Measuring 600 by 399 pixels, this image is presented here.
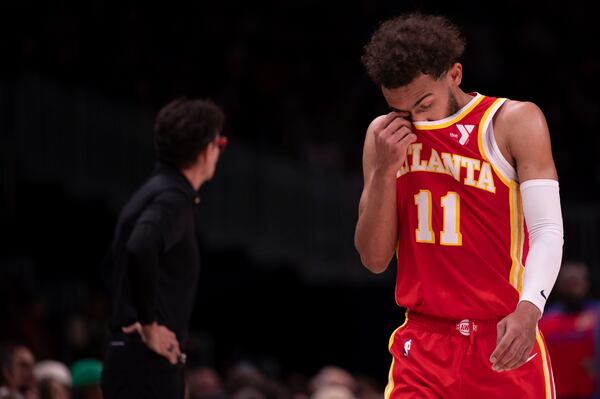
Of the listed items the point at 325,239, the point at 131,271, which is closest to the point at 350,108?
the point at 325,239

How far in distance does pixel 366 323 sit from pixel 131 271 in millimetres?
10091

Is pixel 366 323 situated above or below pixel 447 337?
below

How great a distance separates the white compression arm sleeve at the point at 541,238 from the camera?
12.6 ft

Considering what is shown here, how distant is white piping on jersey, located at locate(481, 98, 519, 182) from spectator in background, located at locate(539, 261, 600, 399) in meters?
6.02

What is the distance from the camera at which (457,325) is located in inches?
161

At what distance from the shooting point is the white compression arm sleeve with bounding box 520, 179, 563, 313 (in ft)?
12.6

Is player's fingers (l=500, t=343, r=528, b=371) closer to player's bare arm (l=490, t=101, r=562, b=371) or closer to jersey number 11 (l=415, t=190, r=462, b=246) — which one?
player's bare arm (l=490, t=101, r=562, b=371)

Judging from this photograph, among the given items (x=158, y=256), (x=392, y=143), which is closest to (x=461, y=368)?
(x=392, y=143)

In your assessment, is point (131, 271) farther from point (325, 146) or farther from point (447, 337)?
point (325, 146)

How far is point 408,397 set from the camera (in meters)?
4.06

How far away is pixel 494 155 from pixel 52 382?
4.13 meters

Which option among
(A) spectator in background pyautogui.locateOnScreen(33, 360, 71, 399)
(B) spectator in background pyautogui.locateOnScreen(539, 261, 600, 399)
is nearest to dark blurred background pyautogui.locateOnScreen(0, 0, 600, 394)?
(B) spectator in background pyautogui.locateOnScreen(539, 261, 600, 399)

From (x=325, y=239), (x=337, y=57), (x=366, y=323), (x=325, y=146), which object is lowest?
(x=366, y=323)

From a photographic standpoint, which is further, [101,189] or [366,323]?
[366,323]
